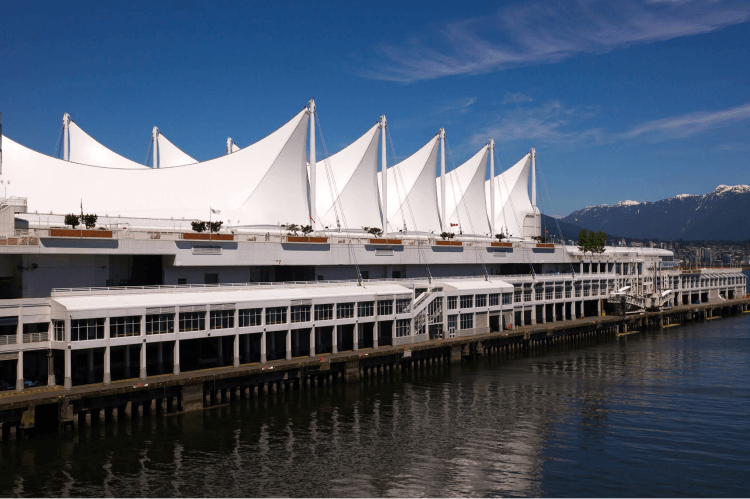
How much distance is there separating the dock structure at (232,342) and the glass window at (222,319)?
6 centimetres

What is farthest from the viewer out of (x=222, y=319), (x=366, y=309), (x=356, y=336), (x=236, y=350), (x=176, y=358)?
(x=366, y=309)

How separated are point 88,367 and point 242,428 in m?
10.3

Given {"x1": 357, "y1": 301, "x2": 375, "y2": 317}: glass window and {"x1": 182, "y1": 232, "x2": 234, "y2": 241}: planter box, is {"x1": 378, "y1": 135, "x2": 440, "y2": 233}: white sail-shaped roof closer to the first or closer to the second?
{"x1": 357, "y1": 301, "x2": 375, "y2": 317}: glass window

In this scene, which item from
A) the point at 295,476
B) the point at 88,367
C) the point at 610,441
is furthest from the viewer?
the point at 88,367

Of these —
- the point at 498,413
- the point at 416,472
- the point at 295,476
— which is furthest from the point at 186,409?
the point at 498,413

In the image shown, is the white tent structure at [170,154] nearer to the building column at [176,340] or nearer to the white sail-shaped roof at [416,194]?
the white sail-shaped roof at [416,194]

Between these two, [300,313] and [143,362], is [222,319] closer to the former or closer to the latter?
[143,362]

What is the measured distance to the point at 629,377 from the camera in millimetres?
50875

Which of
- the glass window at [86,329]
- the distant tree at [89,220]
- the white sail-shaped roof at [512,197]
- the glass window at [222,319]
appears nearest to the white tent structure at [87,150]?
the distant tree at [89,220]

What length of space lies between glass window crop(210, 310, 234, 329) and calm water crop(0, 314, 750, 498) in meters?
5.17

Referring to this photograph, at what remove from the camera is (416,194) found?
8906 cm

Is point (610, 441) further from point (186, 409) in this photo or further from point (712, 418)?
point (186, 409)

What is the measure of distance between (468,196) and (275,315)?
59768mm

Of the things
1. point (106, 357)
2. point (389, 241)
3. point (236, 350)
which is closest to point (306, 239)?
point (389, 241)
